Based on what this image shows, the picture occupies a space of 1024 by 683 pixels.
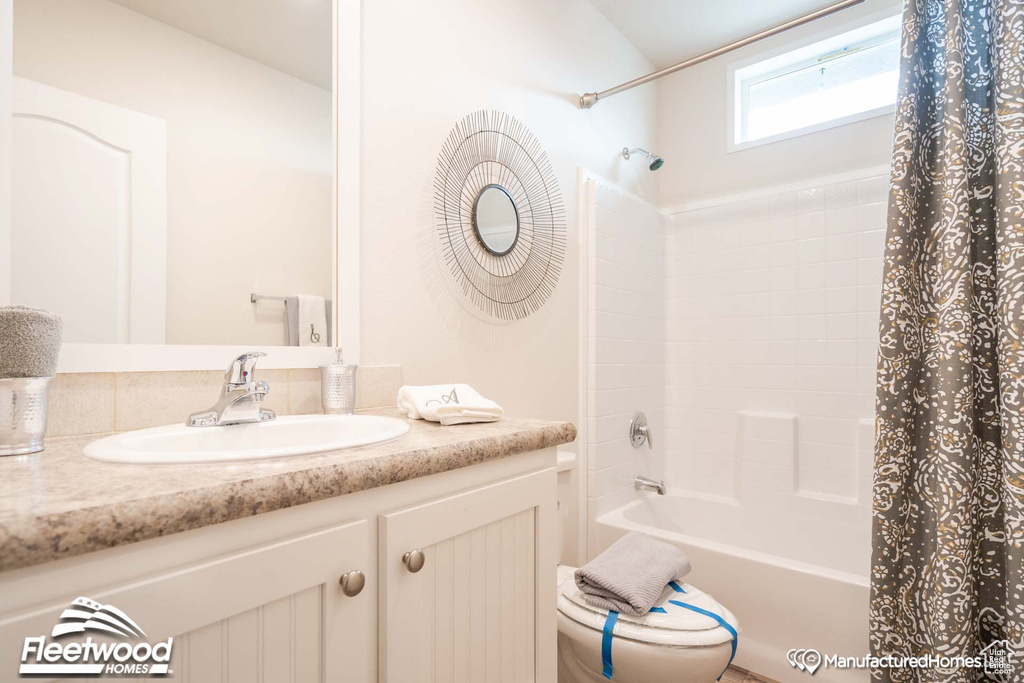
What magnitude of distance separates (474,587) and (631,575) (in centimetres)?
69

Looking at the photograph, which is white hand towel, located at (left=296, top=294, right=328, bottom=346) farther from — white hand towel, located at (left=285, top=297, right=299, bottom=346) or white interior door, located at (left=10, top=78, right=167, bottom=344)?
white interior door, located at (left=10, top=78, right=167, bottom=344)

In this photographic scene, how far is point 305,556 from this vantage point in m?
0.64

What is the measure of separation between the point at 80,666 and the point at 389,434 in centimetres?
46

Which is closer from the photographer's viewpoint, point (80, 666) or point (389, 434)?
point (80, 666)

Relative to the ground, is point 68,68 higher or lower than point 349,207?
higher

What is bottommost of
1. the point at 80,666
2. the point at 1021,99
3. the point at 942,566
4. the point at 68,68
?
the point at 942,566

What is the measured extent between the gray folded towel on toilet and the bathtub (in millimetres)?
471

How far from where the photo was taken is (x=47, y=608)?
47cm

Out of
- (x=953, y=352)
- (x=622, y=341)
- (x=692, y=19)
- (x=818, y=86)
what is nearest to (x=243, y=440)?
(x=953, y=352)

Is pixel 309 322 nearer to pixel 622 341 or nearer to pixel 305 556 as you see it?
pixel 305 556

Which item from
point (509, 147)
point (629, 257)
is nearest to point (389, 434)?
point (509, 147)

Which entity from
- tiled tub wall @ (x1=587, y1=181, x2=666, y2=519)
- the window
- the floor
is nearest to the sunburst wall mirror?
tiled tub wall @ (x1=587, y1=181, x2=666, y2=519)

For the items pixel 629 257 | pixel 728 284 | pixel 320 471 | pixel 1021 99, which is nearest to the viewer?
pixel 320 471

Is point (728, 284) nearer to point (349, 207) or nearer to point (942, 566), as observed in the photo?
point (942, 566)
